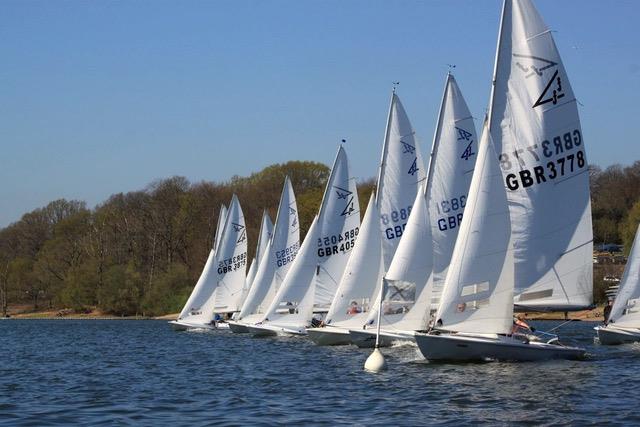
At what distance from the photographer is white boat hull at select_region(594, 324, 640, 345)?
37.4m

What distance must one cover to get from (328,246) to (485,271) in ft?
52.0

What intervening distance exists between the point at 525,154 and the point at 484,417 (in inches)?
405

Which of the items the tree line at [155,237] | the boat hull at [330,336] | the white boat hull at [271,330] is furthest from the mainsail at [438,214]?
the tree line at [155,237]

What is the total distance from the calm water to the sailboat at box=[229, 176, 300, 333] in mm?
13729

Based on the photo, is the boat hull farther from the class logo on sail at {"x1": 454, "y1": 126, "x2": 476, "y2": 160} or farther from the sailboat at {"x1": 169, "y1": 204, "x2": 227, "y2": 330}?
the sailboat at {"x1": 169, "y1": 204, "x2": 227, "y2": 330}

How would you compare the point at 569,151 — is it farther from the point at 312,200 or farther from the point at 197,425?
the point at 312,200

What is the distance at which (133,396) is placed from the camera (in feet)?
Answer: 76.3

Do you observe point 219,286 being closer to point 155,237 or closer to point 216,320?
point 216,320

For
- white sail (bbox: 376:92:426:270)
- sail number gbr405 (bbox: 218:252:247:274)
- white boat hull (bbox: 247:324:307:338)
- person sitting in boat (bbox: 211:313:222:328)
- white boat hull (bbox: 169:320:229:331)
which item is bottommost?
white boat hull (bbox: 247:324:307:338)

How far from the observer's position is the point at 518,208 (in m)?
27.6

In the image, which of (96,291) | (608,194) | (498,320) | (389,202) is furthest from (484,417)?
(608,194)

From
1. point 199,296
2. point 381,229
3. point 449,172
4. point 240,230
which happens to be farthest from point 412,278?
point 240,230

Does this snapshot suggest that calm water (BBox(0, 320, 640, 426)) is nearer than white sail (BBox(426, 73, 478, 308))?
Yes

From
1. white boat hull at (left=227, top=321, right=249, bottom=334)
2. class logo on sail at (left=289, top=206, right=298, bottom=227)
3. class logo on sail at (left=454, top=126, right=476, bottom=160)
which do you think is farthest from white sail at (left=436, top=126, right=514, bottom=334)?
class logo on sail at (left=289, top=206, right=298, bottom=227)
